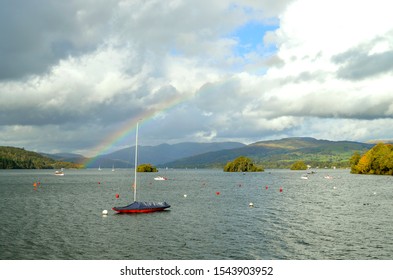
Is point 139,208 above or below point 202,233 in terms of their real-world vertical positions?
above

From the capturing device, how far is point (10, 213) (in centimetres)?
8231

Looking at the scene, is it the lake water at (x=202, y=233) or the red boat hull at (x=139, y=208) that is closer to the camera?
the lake water at (x=202, y=233)

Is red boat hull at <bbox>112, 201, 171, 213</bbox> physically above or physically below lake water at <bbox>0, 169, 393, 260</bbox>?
above

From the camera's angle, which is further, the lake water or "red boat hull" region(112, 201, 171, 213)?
"red boat hull" region(112, 201, 171, 213)

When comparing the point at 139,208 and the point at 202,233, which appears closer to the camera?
the point at 202,233

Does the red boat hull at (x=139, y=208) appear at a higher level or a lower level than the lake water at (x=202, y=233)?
higher
